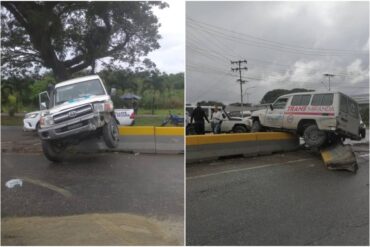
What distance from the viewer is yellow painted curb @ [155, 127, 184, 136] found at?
2.73m

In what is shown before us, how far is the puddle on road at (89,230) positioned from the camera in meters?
2.80

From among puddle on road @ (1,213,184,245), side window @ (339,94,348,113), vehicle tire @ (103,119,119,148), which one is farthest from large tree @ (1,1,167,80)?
side window @ (339,94,348,113)

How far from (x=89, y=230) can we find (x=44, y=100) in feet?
3.43

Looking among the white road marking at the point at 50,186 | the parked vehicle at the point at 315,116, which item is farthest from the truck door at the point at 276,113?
the white road marking at the point at 50,186

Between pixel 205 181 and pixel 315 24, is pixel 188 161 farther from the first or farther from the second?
pixel 315 24

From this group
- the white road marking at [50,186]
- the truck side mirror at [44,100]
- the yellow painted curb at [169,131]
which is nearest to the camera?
the yellow painted curb at [169,131]

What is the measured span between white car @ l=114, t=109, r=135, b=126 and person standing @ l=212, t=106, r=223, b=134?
790 mm

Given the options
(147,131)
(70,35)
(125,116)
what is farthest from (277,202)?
(70,35)

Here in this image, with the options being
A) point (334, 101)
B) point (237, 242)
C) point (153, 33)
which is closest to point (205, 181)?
point (237, 242)

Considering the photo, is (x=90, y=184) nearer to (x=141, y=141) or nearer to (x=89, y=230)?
(x=89, y=230)

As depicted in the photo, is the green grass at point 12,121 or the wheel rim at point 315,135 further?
the green grass at point 12,121

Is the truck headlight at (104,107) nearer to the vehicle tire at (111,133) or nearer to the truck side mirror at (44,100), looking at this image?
the vehicle tire at (111,133)

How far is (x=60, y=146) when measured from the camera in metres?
3.07

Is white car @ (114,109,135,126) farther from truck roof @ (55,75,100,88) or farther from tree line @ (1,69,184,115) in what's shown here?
truck roof @ (55,75,100,88)
